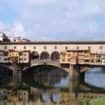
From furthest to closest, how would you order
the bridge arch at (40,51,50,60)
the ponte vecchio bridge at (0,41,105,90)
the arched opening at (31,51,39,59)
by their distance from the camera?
the bridge arch at (40,51,50,60)
the arched opening at (31,51,39,59)
the ponte vecchio bridge at (0,41,105,90)

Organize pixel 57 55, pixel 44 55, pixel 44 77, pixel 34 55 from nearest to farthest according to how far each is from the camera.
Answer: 1. pixel 57 55
2. pixel 34 55
3. pixel 44 55
4. pixel 44 77

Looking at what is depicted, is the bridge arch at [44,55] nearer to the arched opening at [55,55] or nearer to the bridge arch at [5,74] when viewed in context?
the arched opening at [55,55]

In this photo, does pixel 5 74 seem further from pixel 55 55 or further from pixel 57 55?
pixel 57 55

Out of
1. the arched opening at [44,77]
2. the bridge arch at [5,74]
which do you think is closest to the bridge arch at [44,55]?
the arched opening at [44,77]

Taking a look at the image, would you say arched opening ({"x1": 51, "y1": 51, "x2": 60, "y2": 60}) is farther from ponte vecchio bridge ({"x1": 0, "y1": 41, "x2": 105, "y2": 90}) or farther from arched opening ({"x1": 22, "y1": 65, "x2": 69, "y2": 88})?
arched opening ({"x1": 22, "y1": 65, "x2": 69, "y2": 88})

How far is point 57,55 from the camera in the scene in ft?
297

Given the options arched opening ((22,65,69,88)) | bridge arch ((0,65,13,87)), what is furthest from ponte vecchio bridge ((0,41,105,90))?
bridge arch ((0,65,13,87))

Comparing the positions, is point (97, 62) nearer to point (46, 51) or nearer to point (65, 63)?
point (65, 63)

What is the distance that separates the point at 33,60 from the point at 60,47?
5261 millimetres

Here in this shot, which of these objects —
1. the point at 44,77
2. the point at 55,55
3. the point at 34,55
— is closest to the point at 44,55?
the point at 34,55

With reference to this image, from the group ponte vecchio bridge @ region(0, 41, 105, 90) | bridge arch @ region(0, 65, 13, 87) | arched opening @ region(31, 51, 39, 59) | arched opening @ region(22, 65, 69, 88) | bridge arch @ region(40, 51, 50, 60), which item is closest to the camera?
ponte vecchio bridge @ region(0, 41, 105, 90)

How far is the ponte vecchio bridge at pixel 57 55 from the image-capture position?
8069 cm

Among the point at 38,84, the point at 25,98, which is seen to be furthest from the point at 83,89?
the point at 25,98

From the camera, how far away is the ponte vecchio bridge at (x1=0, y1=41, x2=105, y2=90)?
265 ft
